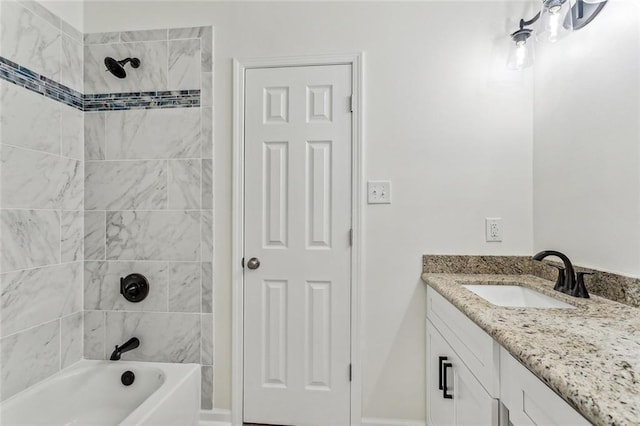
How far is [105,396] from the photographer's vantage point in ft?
5.59

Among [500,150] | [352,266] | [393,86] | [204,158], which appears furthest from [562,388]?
[204,158]

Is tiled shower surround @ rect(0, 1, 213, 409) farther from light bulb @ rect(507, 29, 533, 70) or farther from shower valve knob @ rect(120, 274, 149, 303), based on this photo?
light bulb @ rect(507, 29, 533, 70)

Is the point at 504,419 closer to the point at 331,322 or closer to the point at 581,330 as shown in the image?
the point at 581,330

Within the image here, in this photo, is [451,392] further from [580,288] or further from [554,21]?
[554,21]

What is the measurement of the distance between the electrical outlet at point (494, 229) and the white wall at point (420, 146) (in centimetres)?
3

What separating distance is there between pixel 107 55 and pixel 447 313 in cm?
233

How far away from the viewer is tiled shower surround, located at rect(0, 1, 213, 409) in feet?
5.73

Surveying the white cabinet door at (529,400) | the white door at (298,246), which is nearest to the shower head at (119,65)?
the white door at (298,246)

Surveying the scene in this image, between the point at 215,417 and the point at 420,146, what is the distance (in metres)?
1.91

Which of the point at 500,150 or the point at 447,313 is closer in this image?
the point at 447,313

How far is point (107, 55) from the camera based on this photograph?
1.85 metres

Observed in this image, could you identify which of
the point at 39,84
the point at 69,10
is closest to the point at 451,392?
the point at 39,84

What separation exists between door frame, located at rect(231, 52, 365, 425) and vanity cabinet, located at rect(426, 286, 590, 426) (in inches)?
15.3

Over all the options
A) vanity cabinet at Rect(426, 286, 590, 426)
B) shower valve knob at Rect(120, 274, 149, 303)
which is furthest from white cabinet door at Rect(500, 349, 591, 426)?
shower valve knob at Rect(120, 274, 149, 303)
